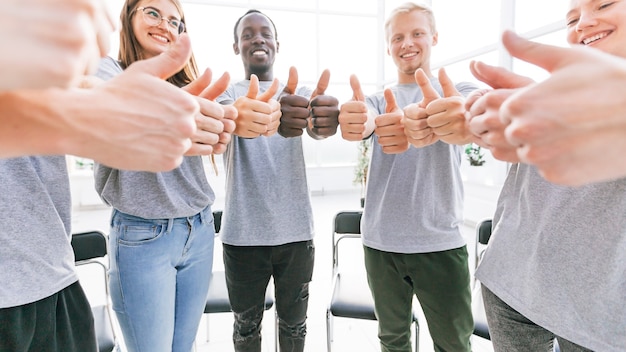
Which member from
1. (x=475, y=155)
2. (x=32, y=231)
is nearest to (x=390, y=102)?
(x=32, y=231)

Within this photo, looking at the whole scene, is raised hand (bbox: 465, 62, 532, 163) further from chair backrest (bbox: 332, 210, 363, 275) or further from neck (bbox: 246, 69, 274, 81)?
chair backrest (bbox: 332, 210, 363, 275)

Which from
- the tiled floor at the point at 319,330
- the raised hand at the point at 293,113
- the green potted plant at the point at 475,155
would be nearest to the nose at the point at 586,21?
the raised hand at the point at 293,113

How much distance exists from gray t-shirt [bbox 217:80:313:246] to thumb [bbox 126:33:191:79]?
77 cm

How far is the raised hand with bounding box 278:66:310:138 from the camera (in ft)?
4.11

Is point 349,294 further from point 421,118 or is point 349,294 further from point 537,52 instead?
point 537,52

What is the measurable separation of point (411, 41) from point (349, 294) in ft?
4.19


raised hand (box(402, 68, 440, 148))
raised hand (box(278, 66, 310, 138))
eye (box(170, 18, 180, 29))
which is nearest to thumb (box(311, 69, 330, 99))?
raised hand (box(278, 66, 310, 138))

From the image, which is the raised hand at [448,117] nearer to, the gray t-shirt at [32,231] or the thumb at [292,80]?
the thumb at [292,80]

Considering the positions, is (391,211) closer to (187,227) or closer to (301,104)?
(301,104)

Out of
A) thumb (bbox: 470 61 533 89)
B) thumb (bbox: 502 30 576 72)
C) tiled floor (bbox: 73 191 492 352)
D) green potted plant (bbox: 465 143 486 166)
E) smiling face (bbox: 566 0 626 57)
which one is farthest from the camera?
green potted plant (bbox: 465 143 486 166)

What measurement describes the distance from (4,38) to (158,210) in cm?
83

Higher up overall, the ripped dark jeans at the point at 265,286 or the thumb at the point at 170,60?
the thumb at the point at 170,60

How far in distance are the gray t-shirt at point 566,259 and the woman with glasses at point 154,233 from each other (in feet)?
3.01

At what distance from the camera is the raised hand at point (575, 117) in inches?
16.7
